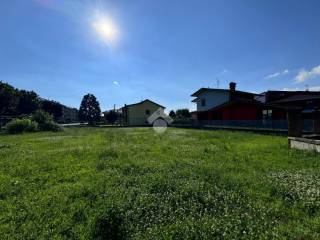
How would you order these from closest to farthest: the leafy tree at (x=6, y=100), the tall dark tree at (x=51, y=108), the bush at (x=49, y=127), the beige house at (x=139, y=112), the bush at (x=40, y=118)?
the bush at (x=49, y=127), the bush at (x=40, y=118), the leafy tree at (x=6, y=100), the beige house at (x=139, y=112), the tall dark tree at (x=51, y=108)

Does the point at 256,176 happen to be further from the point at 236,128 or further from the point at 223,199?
the point at 236,128

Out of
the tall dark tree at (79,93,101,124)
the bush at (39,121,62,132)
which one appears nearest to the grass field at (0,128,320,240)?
the bush at (39,121,62,132)

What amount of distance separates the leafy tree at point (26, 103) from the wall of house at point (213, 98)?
53.6 m

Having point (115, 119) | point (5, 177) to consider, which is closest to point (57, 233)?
point (5, 177)

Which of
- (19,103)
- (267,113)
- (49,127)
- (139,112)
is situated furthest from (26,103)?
(267,113)

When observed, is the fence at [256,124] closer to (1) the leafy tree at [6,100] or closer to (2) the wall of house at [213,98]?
(2) the wall of house at [213,98]

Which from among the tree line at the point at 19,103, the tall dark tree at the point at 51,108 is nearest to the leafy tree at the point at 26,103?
the tree line at the point at 19,103

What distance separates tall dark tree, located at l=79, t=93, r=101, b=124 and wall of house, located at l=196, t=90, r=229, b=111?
38.7m

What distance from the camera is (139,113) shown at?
61.3m

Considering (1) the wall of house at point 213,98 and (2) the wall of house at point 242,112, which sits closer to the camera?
(2) the wall of house at point 242,112

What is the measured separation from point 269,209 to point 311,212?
2.38 feet

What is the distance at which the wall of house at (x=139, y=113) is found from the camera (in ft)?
199

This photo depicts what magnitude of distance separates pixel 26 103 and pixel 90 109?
62.3 feet

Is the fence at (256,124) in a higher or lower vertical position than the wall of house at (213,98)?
lower
